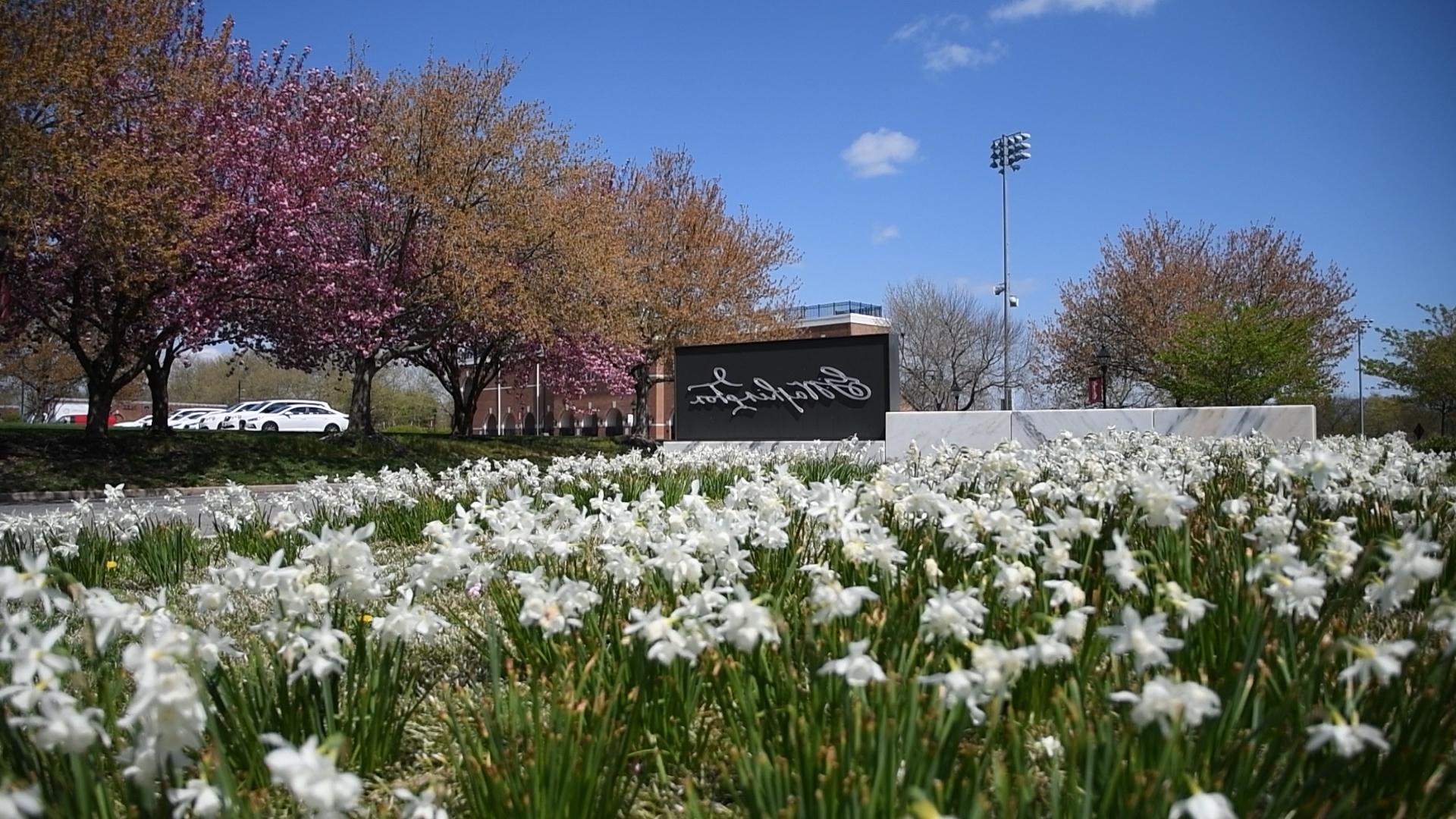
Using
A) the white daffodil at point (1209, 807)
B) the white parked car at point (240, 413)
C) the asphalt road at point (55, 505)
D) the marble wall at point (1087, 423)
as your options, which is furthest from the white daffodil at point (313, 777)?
the white parked car at point (240, 413)

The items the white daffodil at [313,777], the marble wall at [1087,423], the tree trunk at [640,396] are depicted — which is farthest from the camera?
the tree trunk at [640,396]

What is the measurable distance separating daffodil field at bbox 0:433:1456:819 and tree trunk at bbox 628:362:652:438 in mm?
32422

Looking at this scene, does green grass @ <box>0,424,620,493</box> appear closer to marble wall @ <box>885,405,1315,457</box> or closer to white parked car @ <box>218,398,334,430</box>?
marble wall @ <box>885,405,1315,457</box>

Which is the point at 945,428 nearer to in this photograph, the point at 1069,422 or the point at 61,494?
the point at 1069,422

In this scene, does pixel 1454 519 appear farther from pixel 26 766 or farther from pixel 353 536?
pixel 26 766

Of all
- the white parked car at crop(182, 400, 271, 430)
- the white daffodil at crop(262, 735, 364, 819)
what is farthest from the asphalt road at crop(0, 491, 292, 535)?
the white parked car at crop(182, 400, 271, 430)

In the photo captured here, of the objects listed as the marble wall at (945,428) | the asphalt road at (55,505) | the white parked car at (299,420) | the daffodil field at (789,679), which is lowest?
the asphalt road at (55,505)

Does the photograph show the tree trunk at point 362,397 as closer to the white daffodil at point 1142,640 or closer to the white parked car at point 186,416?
the white daffodil at point 1142,640

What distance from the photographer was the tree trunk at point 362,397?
24.8m

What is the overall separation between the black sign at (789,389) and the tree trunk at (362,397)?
31.7 ft

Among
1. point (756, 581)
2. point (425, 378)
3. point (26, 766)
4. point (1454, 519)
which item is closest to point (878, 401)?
point (1454, 519)

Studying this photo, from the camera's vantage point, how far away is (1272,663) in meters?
2.72

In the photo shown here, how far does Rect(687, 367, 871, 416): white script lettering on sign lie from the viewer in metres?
18.5

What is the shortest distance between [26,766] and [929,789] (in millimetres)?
2115
